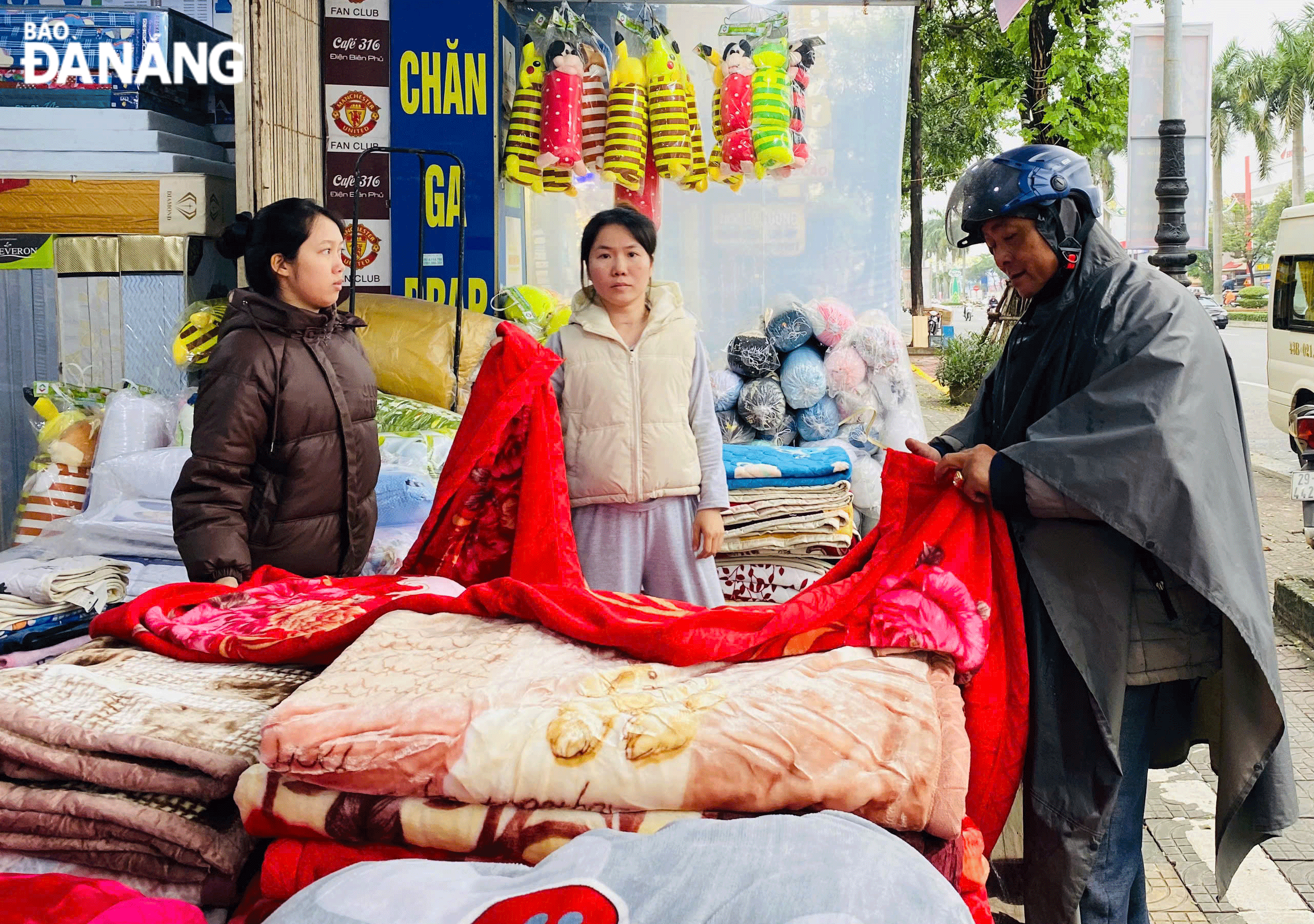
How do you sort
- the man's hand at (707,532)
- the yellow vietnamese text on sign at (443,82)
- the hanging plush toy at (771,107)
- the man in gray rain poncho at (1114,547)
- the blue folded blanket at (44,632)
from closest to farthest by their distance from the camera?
the man in gray rain poncho at (1114,547) → the blue folded blanket at (44,632) → the man's hand at (707,532) → the hanging plush toy at (771,107) → the yellow vietnamese text on sign at (443,82)

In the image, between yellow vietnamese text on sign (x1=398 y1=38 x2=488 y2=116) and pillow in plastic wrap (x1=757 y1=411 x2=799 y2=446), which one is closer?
pillow in plastic wrap (x1=757 y1=411 x2=799 y2=446)

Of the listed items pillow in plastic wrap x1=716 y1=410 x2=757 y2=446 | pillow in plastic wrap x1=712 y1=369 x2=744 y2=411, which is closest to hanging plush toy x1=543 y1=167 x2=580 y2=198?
pillow in plastic wrap x1=712 y1=369 x2=744 y2=411

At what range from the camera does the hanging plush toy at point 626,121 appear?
551 cm

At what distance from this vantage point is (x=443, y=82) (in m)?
5.75

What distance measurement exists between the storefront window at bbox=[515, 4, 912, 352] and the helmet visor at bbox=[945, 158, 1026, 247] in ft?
11.6

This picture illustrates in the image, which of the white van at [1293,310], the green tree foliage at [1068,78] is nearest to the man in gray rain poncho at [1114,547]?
the white van at [1293,310]

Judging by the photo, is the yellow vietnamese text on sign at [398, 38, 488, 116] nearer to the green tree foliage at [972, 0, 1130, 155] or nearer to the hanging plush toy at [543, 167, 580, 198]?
the hanging plush toy at [543, 167, 580, 198]

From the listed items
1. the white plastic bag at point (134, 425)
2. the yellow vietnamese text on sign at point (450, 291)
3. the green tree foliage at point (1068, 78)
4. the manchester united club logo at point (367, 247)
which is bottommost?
the white plastic bag at point (134, 425)

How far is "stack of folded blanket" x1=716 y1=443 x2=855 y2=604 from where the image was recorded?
444 centimetres

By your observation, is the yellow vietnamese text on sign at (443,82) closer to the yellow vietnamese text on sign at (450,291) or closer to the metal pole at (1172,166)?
the yellow vietnamese text on sign at (450,291)

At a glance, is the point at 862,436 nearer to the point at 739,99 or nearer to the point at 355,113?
the point at 739,99

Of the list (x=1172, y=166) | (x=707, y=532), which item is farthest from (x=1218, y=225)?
(x=707, y=532)

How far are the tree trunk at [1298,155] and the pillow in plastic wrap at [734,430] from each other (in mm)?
54808

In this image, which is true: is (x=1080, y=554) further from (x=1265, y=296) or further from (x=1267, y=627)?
(x=1265, y=296)
